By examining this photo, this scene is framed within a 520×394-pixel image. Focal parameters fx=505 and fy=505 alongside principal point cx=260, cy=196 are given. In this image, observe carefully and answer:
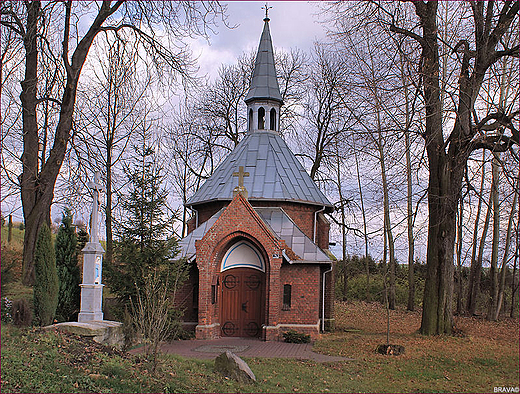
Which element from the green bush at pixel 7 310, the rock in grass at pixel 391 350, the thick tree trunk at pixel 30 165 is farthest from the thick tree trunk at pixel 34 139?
the rock in grass at pixel 391 350

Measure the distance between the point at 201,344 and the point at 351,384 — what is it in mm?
6406

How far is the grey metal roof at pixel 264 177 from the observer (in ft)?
63.7

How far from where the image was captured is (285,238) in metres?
18.2

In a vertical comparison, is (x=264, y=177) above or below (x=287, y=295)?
above

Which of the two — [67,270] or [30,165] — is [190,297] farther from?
[30,165]

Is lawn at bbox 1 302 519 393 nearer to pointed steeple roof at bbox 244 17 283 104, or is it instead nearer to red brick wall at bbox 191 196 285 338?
red brick wall at bbox 191 196 285 338

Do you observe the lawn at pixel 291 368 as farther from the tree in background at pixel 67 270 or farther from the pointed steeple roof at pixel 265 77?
the pointed steeple roof at pixel 265 77

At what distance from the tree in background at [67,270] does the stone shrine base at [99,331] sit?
2.57 m

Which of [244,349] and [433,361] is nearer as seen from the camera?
[433,361]

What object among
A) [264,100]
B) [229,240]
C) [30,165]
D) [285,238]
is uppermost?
[264,100]

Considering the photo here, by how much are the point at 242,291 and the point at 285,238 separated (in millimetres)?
2440

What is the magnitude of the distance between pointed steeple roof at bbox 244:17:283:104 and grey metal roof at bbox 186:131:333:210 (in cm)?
161

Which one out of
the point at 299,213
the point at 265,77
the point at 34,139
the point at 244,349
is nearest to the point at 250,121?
the point at 265,77

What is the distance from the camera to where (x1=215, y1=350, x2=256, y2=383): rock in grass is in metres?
9.45
